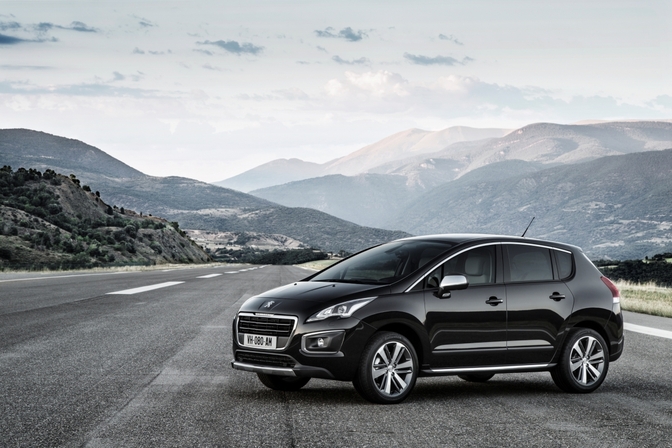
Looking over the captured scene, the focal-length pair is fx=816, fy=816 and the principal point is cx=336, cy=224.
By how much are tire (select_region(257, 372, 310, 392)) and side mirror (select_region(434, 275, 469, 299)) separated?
1.73 metres

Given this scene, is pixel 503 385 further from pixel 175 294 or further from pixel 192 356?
pixel 175 294

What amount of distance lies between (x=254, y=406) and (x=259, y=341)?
684 millimetres

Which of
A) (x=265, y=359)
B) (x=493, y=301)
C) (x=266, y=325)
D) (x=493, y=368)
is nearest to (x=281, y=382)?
(x=265, y=359)

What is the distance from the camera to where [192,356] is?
10.7 meters

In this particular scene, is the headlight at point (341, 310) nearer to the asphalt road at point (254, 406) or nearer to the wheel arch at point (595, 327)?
the asphalt road at point (254, 406)

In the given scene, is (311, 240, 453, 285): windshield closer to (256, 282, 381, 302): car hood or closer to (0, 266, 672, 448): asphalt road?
(256, 282, 381, 302): car hood

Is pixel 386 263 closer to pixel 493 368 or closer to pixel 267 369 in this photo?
pixel 493 368

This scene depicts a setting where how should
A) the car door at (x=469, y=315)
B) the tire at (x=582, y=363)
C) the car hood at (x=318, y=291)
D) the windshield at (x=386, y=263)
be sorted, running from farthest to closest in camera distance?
1. the tire at (x=582, y=363)
2. the windshield at (x=386, y=263)
3. the car door at (x=469, y=315)
4. the car hood at (x=318, y=291)

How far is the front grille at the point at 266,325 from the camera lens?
773 cm

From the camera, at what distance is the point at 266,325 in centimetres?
789

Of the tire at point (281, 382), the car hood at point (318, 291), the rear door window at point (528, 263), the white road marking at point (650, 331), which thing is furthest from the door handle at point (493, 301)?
the white road marking at point (650, 331)

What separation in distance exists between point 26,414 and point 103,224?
84429 mm

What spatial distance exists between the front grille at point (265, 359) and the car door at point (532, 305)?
2.43 metres

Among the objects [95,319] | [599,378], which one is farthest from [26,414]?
[95,319]
